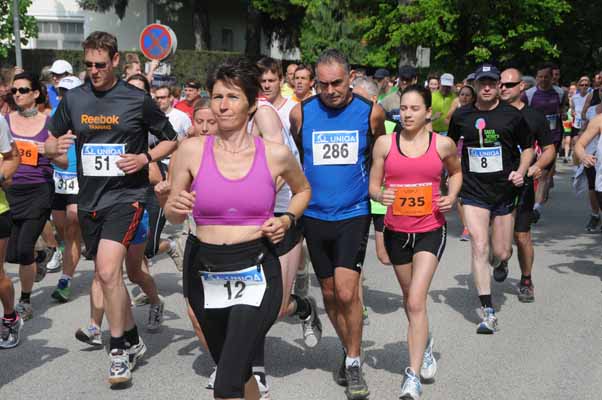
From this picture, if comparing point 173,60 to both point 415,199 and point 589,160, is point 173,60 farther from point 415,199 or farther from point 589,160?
point 415,199

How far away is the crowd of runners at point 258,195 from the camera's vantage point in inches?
169

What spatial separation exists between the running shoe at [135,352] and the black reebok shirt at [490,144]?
9.66 feet

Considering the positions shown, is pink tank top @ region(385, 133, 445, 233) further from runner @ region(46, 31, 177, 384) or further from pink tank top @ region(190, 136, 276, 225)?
pink tank top @ region(190, 136, 276, 225)

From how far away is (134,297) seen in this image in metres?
8.38

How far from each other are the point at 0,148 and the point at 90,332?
1.47 metres

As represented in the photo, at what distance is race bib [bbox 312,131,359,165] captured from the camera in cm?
575

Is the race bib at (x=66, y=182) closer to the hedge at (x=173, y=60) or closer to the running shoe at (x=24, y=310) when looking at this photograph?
the running shoe at (x=24, y=310)

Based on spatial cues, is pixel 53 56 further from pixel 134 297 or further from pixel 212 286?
pixel 212 286

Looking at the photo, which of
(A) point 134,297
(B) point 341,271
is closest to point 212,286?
(B) point 341,271

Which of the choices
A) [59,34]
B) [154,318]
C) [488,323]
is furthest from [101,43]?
[59,34]

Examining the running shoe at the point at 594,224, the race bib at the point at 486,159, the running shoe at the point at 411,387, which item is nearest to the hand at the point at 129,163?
the running shoe at the point at 411,387

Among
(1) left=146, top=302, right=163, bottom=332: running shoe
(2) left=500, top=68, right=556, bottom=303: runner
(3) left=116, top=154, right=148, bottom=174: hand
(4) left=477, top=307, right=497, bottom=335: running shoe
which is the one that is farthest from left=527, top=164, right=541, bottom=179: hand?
(3) left=116, top=154, right=148, bottom=174: hand

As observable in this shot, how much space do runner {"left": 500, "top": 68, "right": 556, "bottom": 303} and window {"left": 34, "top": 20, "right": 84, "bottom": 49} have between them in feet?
146

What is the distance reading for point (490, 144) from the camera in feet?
24.9
